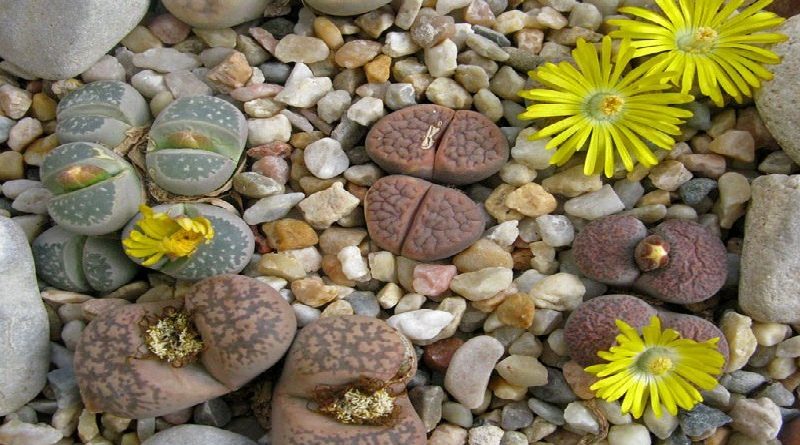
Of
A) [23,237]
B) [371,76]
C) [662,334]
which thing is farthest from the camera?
[371,76]

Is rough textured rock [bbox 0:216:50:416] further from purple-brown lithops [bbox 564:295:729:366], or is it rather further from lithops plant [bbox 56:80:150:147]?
purple-brown lithops [bbox 564:295:729:366]

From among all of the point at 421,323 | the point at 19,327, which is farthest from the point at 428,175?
the point at 19,327

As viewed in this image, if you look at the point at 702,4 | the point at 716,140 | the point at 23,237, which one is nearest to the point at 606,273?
the point at 716,140

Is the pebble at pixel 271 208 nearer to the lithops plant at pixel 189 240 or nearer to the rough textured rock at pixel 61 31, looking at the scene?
the lithops plant at pixel 189 240

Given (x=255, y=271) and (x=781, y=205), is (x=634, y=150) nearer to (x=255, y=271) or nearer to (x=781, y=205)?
(x=781, y=205)

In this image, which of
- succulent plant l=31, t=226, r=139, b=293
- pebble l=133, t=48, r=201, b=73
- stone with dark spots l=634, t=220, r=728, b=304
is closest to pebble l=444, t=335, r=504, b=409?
stone with dark spots l=634, t=220, r=728, b=304

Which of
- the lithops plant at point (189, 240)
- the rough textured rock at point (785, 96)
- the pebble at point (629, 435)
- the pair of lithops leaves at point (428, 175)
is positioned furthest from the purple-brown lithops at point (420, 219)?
the rough textured rock at point (785, 96)

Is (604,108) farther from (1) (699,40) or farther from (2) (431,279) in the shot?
(2) (431,279)
